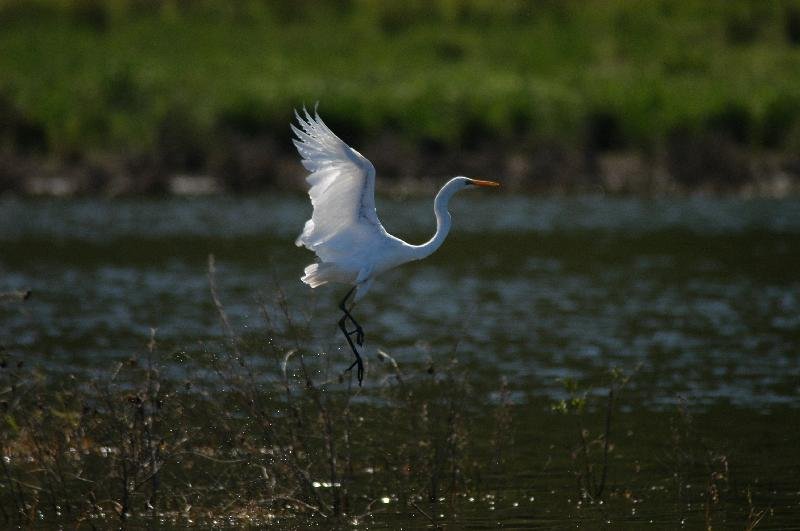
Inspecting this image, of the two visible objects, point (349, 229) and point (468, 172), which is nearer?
point (349, 229)

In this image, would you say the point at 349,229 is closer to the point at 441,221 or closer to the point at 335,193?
the point at 335,193

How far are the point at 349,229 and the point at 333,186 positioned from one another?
40 cm

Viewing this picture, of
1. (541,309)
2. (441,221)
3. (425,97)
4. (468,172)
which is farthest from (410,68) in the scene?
(441,221)

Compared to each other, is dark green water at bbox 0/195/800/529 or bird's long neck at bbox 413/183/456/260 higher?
bird's long neck at bbox 413/183/456/260

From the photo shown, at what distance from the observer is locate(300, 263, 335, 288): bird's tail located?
10477 mm

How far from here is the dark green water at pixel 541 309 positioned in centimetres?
1102

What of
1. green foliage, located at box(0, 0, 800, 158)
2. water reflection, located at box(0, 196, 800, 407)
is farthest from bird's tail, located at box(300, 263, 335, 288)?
green foliage, located at box(0, 0, 800, 158)

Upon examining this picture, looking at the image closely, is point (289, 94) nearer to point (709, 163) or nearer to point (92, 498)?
point (709, 163)

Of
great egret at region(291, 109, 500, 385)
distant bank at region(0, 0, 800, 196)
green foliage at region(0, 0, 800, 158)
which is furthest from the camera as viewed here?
green foliage at region(0, 0, 800, 158)

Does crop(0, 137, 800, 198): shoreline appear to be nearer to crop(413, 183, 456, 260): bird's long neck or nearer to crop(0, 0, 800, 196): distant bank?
crop(0, 0, 800, 196): distant bank

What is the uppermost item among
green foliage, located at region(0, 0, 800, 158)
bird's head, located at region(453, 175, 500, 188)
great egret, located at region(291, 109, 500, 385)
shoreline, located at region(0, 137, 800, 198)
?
bird's head, located at region(453, 175, 500, 188)

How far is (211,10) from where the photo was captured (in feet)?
143

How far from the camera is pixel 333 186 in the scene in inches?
399

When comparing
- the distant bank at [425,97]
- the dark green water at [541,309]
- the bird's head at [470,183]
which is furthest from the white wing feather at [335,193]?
the distant bank at [425,97]
